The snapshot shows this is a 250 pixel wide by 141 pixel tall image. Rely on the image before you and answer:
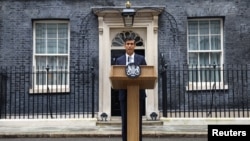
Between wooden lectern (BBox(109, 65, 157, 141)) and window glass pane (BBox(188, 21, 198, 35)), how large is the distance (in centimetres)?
913

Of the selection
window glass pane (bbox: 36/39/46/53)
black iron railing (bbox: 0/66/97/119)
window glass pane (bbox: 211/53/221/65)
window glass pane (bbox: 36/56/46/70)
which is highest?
window glass pane (bbox: 36/39/46/53)

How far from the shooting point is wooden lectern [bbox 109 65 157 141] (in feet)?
19.6

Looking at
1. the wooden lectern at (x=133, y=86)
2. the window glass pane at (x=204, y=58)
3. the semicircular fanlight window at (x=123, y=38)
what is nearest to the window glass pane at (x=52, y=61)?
the semicircular fanlight window at (x=123, y=38)

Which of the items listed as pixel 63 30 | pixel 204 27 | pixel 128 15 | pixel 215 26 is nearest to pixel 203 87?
pixel 204 27

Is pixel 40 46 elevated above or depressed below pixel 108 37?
below

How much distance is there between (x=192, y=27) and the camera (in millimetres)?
15133

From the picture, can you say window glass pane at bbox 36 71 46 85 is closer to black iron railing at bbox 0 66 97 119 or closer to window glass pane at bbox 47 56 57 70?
black iron railing at bbox 0 66 97 119

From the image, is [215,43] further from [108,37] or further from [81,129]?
[81,129]

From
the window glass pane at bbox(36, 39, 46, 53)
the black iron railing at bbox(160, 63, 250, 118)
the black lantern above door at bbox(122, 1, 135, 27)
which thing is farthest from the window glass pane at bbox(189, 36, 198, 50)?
the window glass pane at bbox(36, 39, 46, 53)

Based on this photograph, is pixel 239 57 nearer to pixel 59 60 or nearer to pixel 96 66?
pixel 96 66

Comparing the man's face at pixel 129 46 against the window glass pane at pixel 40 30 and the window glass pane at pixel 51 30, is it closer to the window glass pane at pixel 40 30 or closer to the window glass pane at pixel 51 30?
the window glass pane at pixel 51 30

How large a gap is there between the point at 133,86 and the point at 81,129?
5188mm

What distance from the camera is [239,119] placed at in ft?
39.6

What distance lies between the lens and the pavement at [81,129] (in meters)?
10.1
